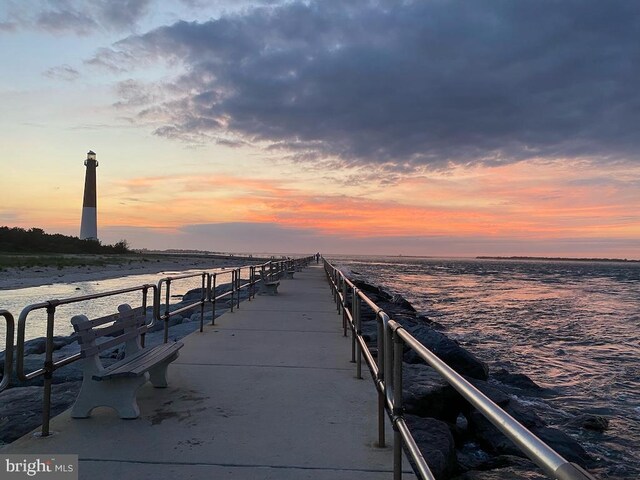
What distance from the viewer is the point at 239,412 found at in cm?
467

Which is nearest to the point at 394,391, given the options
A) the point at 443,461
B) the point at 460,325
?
the point at 443,461

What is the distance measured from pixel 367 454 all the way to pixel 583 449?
12.0ft

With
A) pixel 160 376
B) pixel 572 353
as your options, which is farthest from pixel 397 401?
pixel 572 353

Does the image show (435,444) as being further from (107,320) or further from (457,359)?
(457,359)

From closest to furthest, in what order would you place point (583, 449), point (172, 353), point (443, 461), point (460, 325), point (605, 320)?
point (443, 461), point (172, 353), point (583, 449), point (460, 325), point (605, 320)

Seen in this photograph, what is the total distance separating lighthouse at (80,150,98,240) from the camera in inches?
2343

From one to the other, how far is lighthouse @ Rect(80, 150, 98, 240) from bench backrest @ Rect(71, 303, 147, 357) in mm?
59691

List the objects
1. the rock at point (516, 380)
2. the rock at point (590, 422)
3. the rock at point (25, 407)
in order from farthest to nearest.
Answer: the rock at point (516, 380) → the rock at point (590, 422) → the rock at point (25, 407)

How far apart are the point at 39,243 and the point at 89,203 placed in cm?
703

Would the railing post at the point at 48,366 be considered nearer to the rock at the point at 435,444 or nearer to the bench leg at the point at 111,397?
the bench leg at the point at 111,397

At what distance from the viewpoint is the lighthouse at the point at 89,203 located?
195 feet

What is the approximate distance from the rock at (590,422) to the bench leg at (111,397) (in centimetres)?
610

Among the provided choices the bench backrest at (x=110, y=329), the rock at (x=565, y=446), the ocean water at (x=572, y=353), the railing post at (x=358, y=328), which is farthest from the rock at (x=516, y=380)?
the bench backrest at (x=110, y=329)

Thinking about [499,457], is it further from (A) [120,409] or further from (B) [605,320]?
(B) [605,320]
